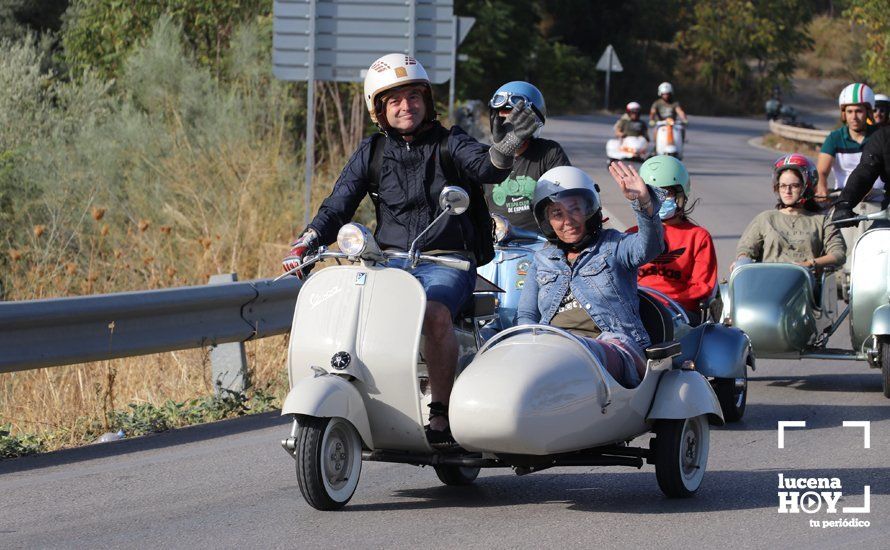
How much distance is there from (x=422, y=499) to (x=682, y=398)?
4.16 feet

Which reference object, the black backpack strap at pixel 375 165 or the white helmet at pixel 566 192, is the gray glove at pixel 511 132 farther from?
the black backpack strap at pixel 375 165

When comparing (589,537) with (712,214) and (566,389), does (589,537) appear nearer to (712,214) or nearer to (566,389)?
(566,389)

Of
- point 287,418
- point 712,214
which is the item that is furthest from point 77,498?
point 712,214

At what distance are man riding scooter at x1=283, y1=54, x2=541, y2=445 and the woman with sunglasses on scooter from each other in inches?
165

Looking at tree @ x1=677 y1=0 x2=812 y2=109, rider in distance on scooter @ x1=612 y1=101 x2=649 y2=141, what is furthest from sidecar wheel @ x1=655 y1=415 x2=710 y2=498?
tree @ x1=677 y1=0 x2=812 y2=109

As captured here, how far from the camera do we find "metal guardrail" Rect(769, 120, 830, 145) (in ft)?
134

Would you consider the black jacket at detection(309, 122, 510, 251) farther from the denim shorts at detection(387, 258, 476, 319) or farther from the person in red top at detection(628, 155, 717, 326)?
the person in red top at detection(628, 155, 717, 326)

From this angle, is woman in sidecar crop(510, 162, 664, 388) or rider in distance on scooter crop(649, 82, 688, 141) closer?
woman in sidecar crop(510, 162, 664, 388)

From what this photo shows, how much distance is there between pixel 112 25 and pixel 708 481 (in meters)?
18.8

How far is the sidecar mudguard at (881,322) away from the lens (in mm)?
9602

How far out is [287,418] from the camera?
9164 mm

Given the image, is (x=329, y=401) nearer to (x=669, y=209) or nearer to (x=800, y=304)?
(x=669, y=209)

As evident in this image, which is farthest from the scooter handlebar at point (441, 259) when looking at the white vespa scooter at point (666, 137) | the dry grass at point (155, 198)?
the white vespa scooter at point (666, 137)

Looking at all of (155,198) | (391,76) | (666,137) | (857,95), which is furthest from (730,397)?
(666,137)
